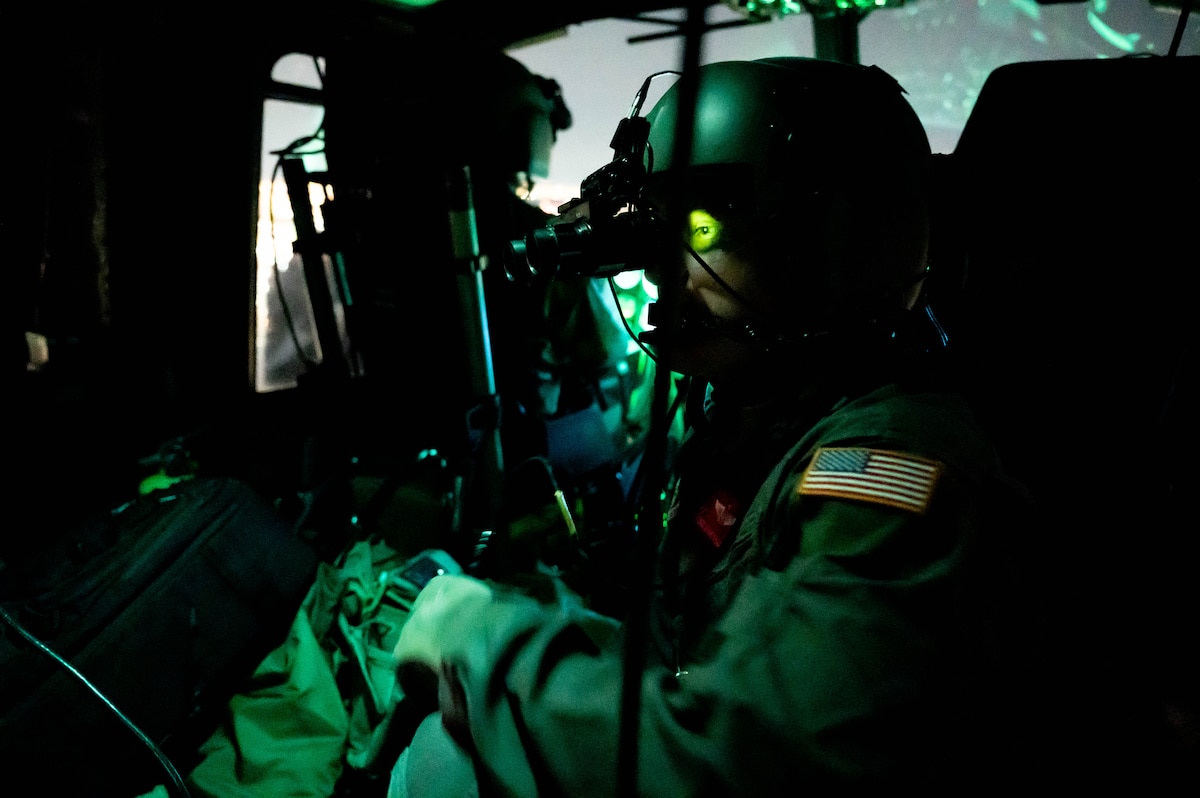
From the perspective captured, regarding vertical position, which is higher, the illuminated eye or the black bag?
the illuminated eye

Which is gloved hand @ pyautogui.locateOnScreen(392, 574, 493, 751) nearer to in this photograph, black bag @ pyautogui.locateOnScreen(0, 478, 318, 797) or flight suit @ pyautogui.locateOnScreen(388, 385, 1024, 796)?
flight suit @ pyautogui.locateOnScreen(388, 385, 1024, 796)

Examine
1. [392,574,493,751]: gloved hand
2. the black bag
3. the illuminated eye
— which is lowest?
the black bag

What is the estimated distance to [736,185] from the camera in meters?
1.12

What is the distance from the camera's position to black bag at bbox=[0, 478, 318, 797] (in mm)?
1500

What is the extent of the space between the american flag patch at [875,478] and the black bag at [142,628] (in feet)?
5.96

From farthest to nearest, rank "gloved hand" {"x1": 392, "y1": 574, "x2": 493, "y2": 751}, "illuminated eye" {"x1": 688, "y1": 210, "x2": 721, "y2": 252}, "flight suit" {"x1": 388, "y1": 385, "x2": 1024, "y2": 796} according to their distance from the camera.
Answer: "illuminated eye" {"x1": 688, "y1": 210, "x2": 721, "y2": 252} < "gloved hand" {"x1": 392, "y1": 574, "x2": 493, "y2": 751} < "flight suit" {"x1": 388, "y1": 385, "x2": 1024, "y2": 796}

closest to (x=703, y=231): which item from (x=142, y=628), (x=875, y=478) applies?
(x=875, y=478)

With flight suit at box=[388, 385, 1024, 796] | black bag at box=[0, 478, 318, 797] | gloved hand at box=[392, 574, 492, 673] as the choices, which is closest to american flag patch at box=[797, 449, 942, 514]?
flight suit at box=[388, 385, 1024, 796]

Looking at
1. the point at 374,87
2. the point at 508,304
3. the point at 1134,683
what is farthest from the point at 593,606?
the point at 374,87

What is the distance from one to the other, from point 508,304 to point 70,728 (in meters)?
2.46

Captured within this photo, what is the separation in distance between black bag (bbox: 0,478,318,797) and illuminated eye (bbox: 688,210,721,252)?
1848mm

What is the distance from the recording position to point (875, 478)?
2.33 feet

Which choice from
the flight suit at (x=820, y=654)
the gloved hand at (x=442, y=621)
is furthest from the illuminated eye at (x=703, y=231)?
the gloved hand at (x=442, y=621)

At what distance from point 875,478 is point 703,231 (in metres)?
0.61
